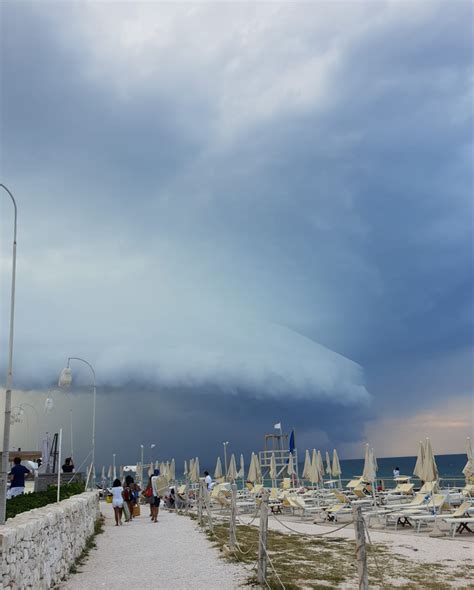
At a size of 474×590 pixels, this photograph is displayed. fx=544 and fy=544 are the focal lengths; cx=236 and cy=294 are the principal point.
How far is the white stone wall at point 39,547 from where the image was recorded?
5766 millimetres

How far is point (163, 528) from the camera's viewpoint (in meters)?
16.2

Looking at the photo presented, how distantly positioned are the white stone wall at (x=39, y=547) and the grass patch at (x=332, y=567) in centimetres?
292

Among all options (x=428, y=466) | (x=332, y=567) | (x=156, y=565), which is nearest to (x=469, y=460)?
(x=428, y=466)

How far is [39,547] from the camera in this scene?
7.14 meters

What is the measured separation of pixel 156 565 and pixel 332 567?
3159 millimetres

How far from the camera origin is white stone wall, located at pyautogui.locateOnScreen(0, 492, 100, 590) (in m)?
5.77

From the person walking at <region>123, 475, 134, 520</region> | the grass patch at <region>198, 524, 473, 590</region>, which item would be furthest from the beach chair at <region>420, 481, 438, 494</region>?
the person walking at <region>123, 475, 134, 520</region>

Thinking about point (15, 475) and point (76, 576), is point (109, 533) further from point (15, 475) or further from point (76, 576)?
point (76, 576)

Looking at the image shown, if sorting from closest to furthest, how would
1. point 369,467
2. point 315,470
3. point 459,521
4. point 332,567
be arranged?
point 332,567, point 459,521, point 369,467, point 315,470

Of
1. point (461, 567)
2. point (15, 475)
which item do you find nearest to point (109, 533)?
point (15, 475)

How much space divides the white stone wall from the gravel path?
0.40 m

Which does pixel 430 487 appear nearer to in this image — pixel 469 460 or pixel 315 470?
pixel 469 460

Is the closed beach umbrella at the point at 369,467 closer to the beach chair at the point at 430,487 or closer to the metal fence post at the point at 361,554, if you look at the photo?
the beach chair at the point at 430,487

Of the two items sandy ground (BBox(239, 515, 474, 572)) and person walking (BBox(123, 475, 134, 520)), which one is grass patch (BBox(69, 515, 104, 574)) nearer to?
person walking (BBox(123, 475, 134, 520))
